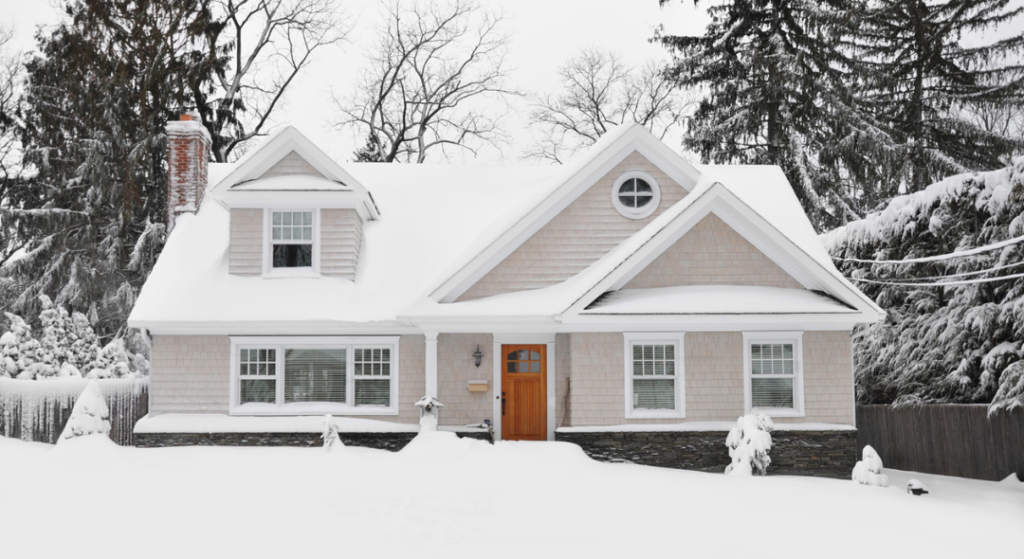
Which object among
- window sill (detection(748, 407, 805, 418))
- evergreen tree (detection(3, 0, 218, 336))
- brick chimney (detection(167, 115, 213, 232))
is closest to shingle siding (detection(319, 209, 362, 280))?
brick chimney (detection(167, 115, 213, 232))

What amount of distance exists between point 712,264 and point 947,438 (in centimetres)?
584

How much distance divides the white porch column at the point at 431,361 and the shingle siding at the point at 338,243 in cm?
241

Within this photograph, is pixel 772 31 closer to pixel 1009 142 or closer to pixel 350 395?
pixel 1009 142

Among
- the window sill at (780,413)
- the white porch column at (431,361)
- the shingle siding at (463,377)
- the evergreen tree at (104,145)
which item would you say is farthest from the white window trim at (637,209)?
the evergreen tree at (104,145)

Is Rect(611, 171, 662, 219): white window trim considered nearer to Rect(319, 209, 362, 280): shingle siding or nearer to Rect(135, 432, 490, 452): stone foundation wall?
Rect(135, 432, 490, 452): stone foundation wall

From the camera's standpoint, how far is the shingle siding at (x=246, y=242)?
1576 cm

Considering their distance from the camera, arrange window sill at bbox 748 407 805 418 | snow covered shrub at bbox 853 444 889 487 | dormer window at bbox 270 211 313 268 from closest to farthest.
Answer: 1. snow covered shrub at bbox 853 444 889 487
2. window sill at bbox 748 407 805 418
3. dormer window at bbox 270 211 313 268

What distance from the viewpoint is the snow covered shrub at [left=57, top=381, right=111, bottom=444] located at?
13.5 meters

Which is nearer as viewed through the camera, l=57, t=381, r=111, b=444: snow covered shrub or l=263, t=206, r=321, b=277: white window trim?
l=57, t=381, r=111, b=444: snow covered shrub

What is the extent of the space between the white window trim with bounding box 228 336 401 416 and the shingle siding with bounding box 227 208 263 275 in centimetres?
153

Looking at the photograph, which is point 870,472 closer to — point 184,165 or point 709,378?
point 709,378

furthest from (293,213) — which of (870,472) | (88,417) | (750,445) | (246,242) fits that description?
(870,472)

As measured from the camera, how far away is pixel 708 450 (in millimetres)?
14117

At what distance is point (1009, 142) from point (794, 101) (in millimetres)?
6044
